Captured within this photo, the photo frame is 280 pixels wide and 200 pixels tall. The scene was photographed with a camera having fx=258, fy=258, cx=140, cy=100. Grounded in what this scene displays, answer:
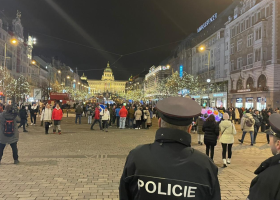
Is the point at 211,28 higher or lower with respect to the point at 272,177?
higher

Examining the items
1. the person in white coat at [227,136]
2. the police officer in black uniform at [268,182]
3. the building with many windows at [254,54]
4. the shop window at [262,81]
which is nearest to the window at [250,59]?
the building with many windows at [254,54]

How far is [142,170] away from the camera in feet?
6.42

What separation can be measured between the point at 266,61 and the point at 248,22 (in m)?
8.08

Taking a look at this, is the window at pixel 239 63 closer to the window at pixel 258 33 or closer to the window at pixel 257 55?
the window at pixel 257 55

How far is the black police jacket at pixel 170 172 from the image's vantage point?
187cm

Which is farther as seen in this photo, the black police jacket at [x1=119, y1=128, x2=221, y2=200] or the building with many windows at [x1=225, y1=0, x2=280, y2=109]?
the building with many windows at [x1=225, y1=0, x2=280, y2=109]

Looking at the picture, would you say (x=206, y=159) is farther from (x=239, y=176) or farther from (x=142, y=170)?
(x=239, y=176)

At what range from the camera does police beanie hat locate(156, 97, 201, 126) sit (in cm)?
205

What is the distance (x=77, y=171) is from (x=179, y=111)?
5.83m

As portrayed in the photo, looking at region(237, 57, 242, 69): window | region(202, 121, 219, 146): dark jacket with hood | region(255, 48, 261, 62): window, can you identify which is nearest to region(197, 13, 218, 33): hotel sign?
region(237, 57, 242, 69): window

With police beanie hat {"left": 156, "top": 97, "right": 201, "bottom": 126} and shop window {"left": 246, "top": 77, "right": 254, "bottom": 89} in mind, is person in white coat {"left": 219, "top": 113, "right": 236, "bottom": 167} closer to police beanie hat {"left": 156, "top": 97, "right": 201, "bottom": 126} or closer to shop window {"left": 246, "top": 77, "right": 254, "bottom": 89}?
police beanie hat {"left": 156, "top": 97, "right": 201, "bottom": 126}

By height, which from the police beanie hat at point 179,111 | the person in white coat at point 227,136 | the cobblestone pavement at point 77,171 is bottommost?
the cobblestone pavement at point 77,171

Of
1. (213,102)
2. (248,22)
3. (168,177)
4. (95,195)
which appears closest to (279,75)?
(248,22)

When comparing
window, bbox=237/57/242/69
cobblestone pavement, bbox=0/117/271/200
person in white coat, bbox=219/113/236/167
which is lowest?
cobblestone pavement, bbox=0/117/271/200
